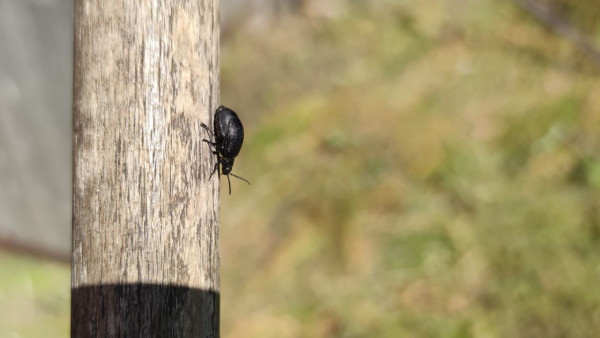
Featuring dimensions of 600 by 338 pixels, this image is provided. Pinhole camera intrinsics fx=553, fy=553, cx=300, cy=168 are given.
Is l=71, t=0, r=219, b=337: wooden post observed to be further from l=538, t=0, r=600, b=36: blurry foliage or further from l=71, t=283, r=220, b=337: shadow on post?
l=538, t=0, r=600, b=36: blurry foliage

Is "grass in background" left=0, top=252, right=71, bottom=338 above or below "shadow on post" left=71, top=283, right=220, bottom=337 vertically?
above

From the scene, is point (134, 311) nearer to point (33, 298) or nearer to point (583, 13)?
point (33, 298)

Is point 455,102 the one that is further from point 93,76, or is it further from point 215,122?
point 93,76

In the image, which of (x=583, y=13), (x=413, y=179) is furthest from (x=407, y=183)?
(x=583, y=13)

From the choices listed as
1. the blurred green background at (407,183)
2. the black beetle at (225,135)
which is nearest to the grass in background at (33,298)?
the blurred green background at (407,183)

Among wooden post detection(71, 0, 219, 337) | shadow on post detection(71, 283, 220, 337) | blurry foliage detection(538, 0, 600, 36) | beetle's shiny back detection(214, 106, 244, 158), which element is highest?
blurry foliage detection(538, 0, 600, 36)

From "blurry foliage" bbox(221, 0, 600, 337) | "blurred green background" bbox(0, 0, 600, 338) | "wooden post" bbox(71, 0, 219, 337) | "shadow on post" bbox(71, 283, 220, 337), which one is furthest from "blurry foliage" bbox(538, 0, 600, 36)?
"shadow on post" bbox(71, 283, 220, 337)

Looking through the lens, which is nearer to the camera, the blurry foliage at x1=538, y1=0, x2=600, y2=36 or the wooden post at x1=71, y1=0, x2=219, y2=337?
the wooden post at x1=71, y1=0, x2=219, y2=337

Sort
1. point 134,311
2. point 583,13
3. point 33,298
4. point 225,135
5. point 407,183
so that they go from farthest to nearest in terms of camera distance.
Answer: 1. point 583,13
2. point 407,183
3. point 33,298
4. point 225,135
5. point 134,311
